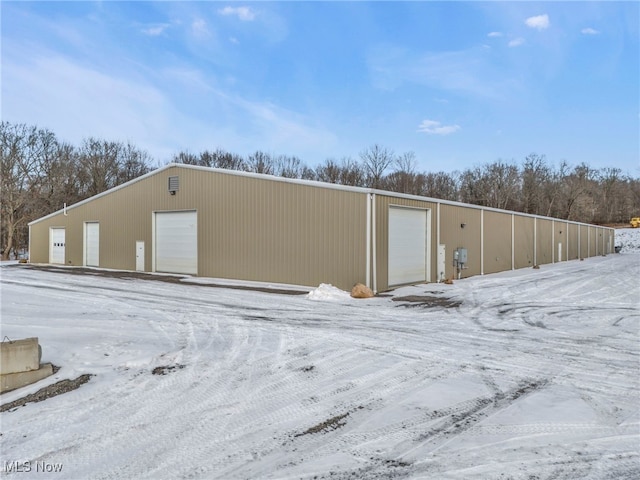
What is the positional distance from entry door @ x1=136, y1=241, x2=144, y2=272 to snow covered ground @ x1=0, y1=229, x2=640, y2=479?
38.9ft

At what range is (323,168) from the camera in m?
51.1

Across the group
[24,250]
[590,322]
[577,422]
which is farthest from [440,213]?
[24,250]

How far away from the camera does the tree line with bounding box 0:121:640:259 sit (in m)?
35.2

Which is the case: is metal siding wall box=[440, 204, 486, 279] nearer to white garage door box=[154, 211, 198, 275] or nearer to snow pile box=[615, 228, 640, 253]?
white garage door box=[154, 211, 198, 275]


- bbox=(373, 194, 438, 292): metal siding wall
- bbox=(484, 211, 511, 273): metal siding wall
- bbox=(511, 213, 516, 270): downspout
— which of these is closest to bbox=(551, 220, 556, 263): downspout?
bbox=(511, 213, 516, 270): downspout

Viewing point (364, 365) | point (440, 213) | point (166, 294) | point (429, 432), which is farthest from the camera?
point (440, 213)

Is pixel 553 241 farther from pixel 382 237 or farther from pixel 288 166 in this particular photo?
pixel 288 166

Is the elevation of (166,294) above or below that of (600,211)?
below

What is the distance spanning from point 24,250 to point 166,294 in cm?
Result: 3469

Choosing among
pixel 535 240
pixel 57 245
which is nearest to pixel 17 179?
pixel 57 245

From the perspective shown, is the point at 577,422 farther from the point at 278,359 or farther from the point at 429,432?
the point at 278,359

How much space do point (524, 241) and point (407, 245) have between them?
13.4 metres

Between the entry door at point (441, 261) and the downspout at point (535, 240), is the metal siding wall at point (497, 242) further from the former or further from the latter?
the downspout at point (535, 240)

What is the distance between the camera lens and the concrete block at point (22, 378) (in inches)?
183
